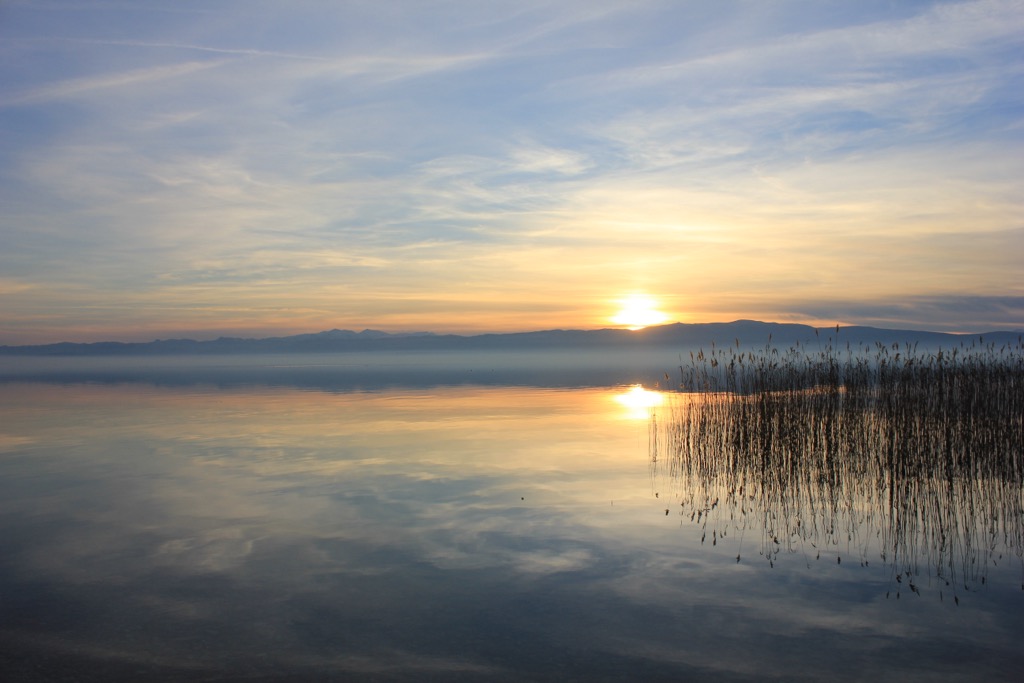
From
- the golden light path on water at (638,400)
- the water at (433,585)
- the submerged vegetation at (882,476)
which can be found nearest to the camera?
the water at (433,585)

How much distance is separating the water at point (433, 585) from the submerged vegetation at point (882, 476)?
11.3 inches

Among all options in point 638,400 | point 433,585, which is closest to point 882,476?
point 433,585

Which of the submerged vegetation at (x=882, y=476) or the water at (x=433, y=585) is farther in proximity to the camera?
the submerged vegetation at (x=882, y=476)

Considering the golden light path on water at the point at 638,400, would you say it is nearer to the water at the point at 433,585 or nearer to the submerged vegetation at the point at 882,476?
the submerged vegetation at the point at 882,476

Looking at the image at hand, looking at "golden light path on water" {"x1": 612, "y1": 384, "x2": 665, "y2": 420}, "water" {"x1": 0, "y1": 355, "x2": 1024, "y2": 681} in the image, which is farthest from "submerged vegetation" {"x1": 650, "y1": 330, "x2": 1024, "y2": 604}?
"golden light path on water" {"x1": 612, "y1": 384, "x2": 665, "y2": 420}

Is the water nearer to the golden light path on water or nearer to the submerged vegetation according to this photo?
the submerged vegetation

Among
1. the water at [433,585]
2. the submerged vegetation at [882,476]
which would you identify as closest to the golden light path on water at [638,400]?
the submerged vegetation at [882,476]

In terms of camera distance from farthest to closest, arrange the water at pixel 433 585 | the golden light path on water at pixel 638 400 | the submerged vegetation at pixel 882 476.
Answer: the golden light path on water at pixel 638 400 → the submerged vegetation at pixel 882 476 → the water at pixel 433 585

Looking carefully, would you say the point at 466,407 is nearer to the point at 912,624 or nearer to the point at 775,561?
the point at 775,561

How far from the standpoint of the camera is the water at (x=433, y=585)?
5312mm

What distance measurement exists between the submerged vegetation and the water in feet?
0.94

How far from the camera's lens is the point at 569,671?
5.14 m

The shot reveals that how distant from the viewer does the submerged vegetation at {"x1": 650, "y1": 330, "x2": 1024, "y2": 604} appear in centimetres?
786

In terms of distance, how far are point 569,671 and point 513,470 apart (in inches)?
287
